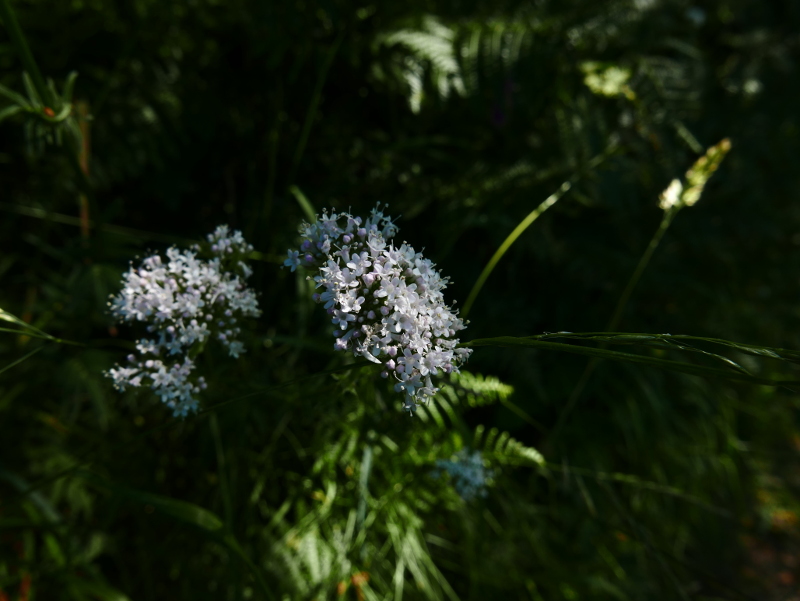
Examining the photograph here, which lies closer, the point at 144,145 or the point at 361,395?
the point at 361,395

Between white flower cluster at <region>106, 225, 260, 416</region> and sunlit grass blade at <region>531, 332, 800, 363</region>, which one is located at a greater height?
white flower cluster at <region>106, 225, 260, 416</region>

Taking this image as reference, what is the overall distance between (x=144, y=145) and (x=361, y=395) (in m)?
1.38

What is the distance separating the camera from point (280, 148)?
2.37 meters

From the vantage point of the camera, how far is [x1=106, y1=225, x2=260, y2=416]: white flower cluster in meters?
1.21

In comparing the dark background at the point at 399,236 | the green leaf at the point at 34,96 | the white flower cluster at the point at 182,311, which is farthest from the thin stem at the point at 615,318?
the green leaf at the point at 34,96

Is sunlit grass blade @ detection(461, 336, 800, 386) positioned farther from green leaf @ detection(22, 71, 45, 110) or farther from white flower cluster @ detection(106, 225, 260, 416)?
green leaf @ detection(22, 71, 45, 110)

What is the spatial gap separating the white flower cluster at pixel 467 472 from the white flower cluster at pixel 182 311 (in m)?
0.75

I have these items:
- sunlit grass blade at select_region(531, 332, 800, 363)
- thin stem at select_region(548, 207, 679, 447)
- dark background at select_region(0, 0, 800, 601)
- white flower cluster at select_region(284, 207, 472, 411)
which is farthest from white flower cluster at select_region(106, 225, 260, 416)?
thin stem at select_region(548, 207, 679, 447)

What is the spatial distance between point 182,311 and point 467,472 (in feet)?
3.09

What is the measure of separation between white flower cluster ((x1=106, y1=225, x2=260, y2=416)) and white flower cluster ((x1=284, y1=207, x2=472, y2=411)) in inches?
9.4

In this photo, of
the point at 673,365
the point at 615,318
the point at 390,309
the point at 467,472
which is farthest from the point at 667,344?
the point at 615,318

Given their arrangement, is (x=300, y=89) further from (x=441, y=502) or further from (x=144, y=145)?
(x=441, y=502)

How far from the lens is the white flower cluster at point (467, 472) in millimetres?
1693

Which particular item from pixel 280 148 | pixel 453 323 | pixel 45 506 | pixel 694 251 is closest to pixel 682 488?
pixel 694 251
